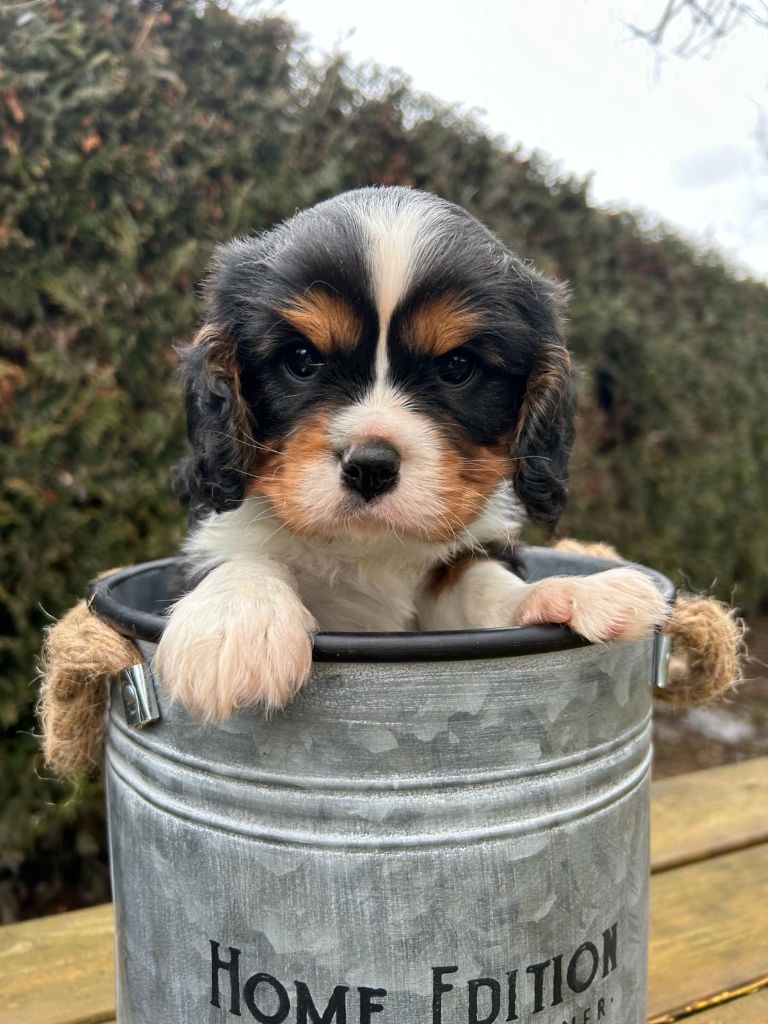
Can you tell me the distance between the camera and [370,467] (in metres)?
1.50

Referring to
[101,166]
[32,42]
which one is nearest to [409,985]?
[101,166]

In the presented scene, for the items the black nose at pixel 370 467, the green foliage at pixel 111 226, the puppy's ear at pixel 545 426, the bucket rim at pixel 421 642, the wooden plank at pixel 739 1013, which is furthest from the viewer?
the green foliage at pixel 111 226

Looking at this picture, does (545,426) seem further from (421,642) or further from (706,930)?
(706,930)

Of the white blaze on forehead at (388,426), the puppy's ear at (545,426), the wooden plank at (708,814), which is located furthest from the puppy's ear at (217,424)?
the wooden plank at (708,814)

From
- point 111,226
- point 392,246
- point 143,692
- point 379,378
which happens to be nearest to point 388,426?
point 379,378

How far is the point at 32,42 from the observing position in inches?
118

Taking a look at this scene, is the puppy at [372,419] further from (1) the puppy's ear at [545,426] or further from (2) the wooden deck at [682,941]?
(2) the wooden deck at [682,941]

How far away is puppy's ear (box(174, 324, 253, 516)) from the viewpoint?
1.68 m

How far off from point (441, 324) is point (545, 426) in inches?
12.4

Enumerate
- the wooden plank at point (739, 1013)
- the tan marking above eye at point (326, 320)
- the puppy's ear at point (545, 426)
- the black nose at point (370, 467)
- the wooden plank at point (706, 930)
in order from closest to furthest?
1. the black nose at point (370, 467)
2. the tan marking above eye at point (326, 320)
3. the puppy's ear at point (545, 426)
4. the wooden plank at point (739, 1013)
5. the wooden plank at point (706, 930)

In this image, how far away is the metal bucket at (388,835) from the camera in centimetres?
128

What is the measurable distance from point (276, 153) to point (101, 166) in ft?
2.64

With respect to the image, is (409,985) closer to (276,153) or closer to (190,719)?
(190,719)

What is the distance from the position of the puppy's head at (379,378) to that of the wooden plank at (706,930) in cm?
122
